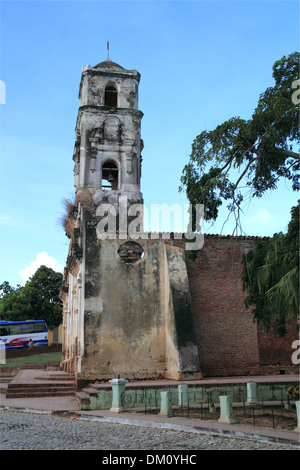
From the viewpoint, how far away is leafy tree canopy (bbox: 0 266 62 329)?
38.6 metres

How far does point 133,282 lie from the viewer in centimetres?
1407

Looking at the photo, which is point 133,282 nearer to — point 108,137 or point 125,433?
point 108,137

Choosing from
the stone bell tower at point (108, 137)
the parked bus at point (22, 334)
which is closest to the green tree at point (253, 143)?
the stone bell tower at point (108, 137)

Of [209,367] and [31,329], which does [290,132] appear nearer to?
[209,367]

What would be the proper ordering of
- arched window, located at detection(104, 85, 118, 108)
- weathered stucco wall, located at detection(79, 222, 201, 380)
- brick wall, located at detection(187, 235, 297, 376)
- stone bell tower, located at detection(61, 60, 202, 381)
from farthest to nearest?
arched window, located at detection(104, 85, 118, 108)
brick wall, located at detection(187, 235, 297, 376)
stone bell tower, located at detection(61, 60, 202, 381)
weathered stucco wall, located at detection(79, 222, 201, 380)

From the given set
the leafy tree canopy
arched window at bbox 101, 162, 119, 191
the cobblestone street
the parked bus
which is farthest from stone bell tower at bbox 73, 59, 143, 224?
the leafy tree canopy

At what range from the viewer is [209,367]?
14.6 m

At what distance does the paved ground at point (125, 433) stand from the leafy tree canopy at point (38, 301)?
2956 cm

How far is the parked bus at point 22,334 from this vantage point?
111 feet

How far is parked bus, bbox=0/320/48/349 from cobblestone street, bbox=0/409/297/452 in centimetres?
2622

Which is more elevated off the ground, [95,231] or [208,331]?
[95,231]

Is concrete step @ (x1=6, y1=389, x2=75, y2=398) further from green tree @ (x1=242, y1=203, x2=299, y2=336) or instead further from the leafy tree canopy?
the leafy tree canopy

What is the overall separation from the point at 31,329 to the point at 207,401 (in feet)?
86.8
